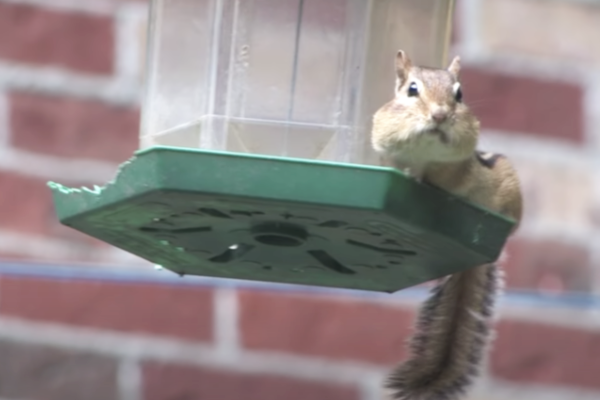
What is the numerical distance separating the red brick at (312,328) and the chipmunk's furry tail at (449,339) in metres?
0.31

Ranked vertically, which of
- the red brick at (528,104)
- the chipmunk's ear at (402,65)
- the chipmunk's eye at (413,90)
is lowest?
the red brick at (528,104)

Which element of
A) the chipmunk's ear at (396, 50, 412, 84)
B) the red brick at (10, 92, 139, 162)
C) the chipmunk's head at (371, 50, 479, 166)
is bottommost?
the red brick at (10, 92, 139, 162)

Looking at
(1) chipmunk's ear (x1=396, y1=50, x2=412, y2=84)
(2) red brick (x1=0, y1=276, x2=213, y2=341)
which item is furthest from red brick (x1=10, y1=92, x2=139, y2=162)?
(1) chipmunk's ear (x1=396, y1=50, x2=412, y2=84)

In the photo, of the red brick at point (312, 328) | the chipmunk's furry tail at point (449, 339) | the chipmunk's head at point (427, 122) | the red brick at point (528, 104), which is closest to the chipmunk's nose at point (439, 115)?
the chipmunk's head at point (427, 122)

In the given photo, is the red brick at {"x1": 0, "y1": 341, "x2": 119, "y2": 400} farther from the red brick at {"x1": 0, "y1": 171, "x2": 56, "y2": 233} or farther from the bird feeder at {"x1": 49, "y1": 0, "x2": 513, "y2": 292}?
the bird feeder at {"x1": 49, "y1": 0, "x2": 513, "y2": 292}

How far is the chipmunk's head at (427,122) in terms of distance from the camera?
924 millimetres

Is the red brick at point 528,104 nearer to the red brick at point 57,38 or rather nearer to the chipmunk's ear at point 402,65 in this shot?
the red brick at point 57,38

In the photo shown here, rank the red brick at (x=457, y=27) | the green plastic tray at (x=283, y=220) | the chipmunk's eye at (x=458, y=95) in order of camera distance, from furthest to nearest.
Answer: the red brick at (x=457, y=27) < the chipmunk's eye at (x=458, y=95) < the green plastic tray at (x=283, y=220)

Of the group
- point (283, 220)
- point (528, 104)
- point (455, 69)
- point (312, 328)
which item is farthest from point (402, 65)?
point (528, 104)

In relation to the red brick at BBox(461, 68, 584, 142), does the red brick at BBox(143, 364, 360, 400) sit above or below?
below

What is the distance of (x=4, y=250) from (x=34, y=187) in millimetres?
68

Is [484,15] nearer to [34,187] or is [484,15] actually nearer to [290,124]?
[34,187]

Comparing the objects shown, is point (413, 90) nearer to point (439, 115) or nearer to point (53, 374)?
point (439, 115)

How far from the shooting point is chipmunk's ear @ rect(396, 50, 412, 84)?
989mm
